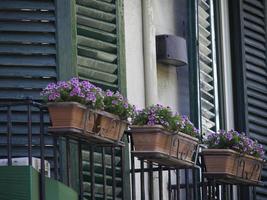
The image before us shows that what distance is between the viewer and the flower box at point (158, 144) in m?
9.04

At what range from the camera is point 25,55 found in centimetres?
914

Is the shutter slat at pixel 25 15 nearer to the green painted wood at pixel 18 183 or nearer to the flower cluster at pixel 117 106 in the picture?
the flower cluster at pixel 117 106

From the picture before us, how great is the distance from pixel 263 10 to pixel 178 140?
143 inches

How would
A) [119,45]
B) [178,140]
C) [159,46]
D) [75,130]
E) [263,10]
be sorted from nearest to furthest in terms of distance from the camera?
[75,130]
[178,140]
[119,45]
[159,46]
[263,10]

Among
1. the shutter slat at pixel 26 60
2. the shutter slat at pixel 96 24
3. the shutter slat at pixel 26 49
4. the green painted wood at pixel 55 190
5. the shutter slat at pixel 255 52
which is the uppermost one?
the shutter slat at pixel 255 52

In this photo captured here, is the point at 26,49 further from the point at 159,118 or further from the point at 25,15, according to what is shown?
the point at 159,118

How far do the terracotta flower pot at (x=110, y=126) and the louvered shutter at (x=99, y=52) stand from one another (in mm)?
595

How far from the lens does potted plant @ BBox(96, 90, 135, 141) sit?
8633 millimetres

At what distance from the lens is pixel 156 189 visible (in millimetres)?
10414

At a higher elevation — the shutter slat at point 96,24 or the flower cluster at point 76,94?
the shutter slat at point 96,24

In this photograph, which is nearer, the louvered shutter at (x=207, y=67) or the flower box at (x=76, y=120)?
the flower box at (x=76, y=120)

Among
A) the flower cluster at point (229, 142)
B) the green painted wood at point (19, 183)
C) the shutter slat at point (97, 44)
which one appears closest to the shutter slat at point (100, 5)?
the shutter slat at point (97, 44)

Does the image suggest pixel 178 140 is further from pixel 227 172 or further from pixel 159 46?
pixel 159 46

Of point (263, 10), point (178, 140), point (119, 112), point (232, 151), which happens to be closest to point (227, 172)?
point (232, 151)
